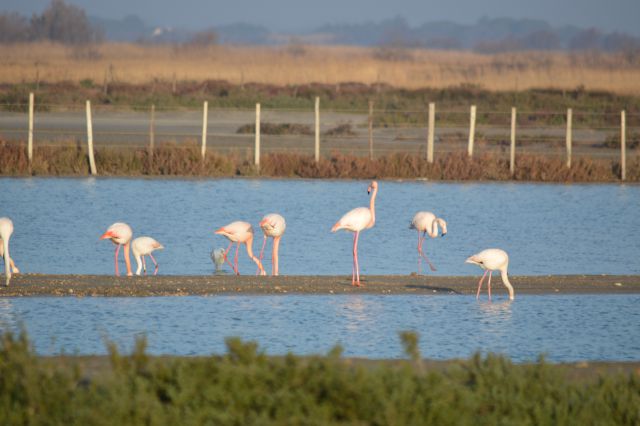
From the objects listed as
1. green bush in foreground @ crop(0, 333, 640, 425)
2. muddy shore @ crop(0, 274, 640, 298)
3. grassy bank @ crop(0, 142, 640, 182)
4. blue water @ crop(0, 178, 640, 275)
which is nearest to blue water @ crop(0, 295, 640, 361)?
muddy shore @ crop(0, 274, 640, 298)

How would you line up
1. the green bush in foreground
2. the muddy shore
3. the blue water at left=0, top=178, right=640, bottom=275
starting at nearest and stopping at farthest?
1. the green bush in foreground
2. the muddy shore
3. the blue water at left=0, top=178, right=640, bottom=275

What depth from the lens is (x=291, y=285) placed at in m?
15.3

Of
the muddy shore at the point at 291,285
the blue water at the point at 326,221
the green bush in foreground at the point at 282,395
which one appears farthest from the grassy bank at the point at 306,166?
the green bush in foreground at the point at 282,395

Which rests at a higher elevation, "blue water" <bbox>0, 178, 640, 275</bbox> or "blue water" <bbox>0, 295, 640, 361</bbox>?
"blue water" <bbox>0, 178, 640, 275</bbox>

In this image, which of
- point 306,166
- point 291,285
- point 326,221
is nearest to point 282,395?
point 291,285

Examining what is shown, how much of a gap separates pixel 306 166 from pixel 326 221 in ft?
26.9

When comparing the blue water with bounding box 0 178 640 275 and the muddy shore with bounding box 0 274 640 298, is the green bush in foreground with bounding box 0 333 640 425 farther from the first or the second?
the blue water with bounding box 0 178 640 275

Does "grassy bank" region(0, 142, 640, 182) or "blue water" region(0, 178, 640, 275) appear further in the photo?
"grassy bank" region(0, 142, 640, 182)

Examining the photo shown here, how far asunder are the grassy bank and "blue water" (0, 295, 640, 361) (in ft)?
50.6

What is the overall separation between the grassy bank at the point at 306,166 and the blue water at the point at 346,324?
1544cm

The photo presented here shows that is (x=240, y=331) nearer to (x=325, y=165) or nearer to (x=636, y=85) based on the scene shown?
(x=325, y=165)

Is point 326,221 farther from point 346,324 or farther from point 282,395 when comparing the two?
point 282,395

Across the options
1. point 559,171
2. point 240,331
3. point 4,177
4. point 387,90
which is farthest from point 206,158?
point 387,90

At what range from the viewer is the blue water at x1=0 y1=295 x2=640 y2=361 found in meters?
11.8
